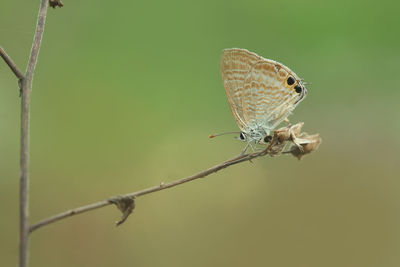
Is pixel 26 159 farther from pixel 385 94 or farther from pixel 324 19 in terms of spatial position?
pixel 324 19

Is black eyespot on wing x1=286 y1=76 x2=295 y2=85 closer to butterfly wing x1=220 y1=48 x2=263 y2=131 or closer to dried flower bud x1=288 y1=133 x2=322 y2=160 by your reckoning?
butterfly wing x1=220 y1=48 x2=263 y2=131

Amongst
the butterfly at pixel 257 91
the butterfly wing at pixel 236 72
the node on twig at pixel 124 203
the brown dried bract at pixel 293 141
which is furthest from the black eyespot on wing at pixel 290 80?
the node on twig at pixel 124 203

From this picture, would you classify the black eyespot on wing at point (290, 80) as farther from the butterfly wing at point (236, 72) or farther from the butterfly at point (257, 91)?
the butterfly wing at point (236, 72)

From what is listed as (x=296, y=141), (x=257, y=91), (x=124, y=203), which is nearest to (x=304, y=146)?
(x=296, y=141)

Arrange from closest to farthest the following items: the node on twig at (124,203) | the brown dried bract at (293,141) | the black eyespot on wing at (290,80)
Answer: the node on twig at (124,203) → the brown dried bract at (293,141) → the black eyespot on wing at (290,80)

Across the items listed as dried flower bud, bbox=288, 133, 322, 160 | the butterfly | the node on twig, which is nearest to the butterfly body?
the butterfly

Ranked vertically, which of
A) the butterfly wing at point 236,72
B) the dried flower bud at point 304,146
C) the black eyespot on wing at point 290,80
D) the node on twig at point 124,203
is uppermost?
the butterfly wing at point 236,72

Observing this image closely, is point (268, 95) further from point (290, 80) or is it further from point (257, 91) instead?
point (290, 80)

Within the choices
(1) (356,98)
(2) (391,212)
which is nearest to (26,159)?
(2) (391,212)
